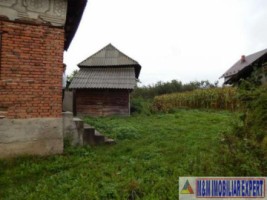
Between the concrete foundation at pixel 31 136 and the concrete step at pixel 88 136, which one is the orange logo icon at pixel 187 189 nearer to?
the concrete foundation at pixel 31 136

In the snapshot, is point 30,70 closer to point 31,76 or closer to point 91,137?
point 31,76

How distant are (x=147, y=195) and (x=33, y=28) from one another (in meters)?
4.76

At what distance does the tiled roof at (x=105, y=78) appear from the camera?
58.5ft

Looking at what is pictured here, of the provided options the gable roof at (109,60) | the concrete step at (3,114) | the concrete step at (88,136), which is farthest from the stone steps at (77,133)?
the gable roof at (109,60)

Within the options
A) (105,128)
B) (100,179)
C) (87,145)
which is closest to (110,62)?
(105,128)

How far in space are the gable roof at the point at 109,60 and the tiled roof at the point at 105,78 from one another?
0.35 meters

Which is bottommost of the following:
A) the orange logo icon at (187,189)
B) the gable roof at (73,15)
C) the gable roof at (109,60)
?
the orange logo icon at (187,189)

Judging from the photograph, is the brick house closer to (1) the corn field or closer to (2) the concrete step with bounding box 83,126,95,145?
(2) the concrete step with bounding box 83,126,95,145

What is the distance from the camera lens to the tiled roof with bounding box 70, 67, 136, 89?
1784 cm

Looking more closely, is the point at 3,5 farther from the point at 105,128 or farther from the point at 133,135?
the point at 105,128

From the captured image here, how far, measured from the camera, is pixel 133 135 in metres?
9.02

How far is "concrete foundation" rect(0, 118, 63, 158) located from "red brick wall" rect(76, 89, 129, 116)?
1148 centimetres

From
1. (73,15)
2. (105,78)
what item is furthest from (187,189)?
(105,78)

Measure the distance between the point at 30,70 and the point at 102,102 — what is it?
39.4 feet
